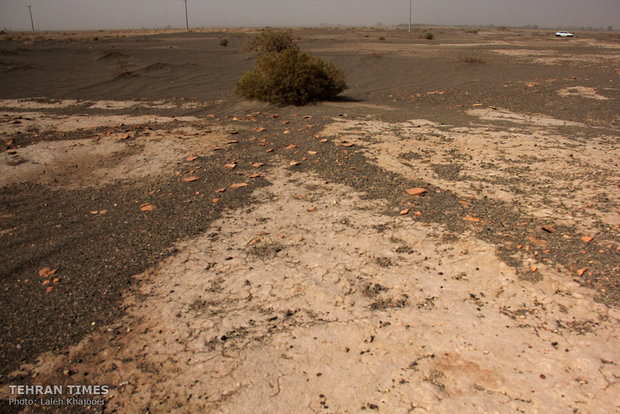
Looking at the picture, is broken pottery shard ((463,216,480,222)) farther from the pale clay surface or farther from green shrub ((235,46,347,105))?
green shrub ((235,46,347,105))

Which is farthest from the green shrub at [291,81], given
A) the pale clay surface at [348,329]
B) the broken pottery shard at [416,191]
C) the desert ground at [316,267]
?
the pale clay surface at [348,329]

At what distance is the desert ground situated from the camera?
2680 millimetres

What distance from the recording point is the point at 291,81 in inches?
421

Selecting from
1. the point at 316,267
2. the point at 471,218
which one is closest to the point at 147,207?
the point at 316,267

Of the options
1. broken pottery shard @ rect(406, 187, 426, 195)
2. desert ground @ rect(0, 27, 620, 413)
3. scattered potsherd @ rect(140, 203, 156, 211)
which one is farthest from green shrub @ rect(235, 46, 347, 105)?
scattered potsherd @ rect(140, 203, 156, 211)

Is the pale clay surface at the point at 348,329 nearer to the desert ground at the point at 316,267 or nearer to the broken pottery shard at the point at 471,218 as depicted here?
the desert ground at the point at 316,267

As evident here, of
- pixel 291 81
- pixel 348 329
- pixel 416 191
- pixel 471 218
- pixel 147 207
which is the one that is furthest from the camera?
pixel 291 81

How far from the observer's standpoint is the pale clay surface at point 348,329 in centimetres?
257

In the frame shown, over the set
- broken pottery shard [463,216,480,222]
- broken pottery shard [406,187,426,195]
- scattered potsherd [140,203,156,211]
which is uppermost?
broken pottery shard [406,187,426,195]

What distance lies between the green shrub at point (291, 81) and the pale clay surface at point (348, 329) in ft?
21.2

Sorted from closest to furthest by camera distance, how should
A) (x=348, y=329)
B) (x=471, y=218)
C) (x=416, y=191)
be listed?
(x=348, y=329) → (x=471, y=218) → (x=416, y=191)

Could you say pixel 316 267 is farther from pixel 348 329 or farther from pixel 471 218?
pixel 471 218

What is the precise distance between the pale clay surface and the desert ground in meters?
0.02

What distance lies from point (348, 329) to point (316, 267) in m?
0.87
